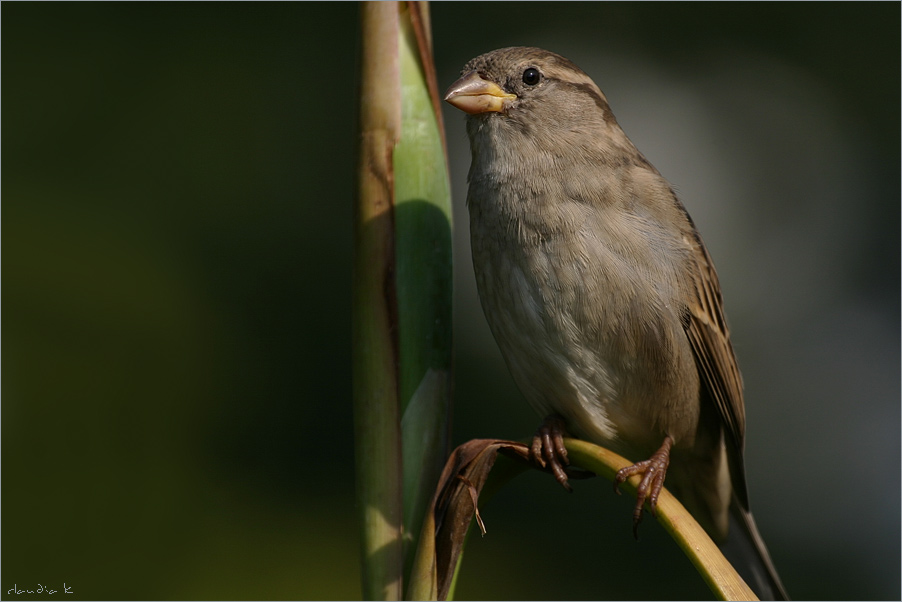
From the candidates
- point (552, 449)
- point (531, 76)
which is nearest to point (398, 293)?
point (552, 449)

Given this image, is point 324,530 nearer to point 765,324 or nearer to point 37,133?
point 37,133

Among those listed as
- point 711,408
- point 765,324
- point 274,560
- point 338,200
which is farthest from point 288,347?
point 765,324

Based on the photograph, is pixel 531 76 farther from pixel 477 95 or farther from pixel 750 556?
pixel 750 556

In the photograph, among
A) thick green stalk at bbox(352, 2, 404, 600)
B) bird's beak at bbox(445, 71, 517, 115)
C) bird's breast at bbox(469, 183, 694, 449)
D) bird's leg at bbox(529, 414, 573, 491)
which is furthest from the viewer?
bird's beak at bbox(445, 71, 517, 115)

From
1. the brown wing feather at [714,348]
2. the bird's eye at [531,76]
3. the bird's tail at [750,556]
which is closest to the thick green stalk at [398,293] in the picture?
the bird's eye at [531,76]
